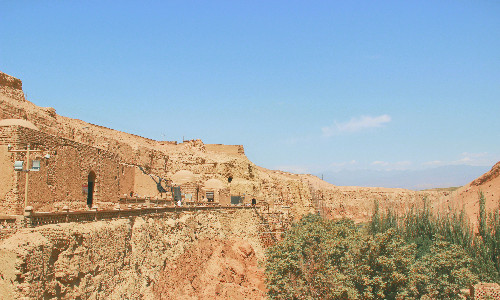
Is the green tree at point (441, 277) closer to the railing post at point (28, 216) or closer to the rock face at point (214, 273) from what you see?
the rock face at point (214, 273)

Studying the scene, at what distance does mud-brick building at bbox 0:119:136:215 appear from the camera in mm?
13672

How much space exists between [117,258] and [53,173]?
428 centimetres

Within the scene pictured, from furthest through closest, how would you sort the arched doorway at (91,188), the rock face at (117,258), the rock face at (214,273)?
the arched doorway at (91,188)
the rock face at (214,273)
the rock face at (117,258)

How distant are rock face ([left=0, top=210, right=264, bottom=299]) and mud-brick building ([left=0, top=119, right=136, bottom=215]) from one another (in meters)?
2.53

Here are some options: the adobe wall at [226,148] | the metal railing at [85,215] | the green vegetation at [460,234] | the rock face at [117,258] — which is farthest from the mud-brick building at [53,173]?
the adobe wall at [226,148]

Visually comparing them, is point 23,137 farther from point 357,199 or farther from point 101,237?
point 357,199

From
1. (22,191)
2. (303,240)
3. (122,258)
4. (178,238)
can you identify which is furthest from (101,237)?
(303,240)

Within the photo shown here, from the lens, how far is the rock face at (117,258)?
10047 mm

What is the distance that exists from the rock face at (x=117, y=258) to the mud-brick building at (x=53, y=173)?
2.53m

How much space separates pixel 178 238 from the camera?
67.8 ft

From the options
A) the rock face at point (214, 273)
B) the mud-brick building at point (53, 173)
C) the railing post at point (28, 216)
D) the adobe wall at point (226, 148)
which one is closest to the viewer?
the railing post at point (28, 216)

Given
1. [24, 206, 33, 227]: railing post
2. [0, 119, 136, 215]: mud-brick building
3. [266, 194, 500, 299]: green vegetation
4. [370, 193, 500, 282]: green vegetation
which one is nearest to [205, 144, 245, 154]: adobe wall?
[370, 193, 500, 282]: green vegetation

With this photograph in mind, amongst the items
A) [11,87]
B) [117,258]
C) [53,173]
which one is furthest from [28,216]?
[11,87]

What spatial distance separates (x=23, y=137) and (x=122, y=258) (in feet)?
17.3
